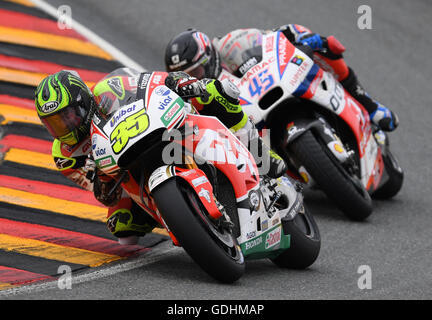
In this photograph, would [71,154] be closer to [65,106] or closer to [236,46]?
[65,106]

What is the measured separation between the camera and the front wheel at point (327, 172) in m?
7.55

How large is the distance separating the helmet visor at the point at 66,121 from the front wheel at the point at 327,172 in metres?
2.40

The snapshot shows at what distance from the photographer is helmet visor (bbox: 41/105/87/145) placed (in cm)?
568

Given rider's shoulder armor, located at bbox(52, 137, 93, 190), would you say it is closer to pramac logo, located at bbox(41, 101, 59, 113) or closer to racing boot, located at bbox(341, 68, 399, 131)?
pramac logo, located at bbox(41, 101, 59, 113)

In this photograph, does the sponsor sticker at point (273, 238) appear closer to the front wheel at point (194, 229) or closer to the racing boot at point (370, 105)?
the front wheel at point (194, 229)

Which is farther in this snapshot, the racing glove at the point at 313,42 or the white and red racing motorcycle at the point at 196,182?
the racing glove at the point at 313,42

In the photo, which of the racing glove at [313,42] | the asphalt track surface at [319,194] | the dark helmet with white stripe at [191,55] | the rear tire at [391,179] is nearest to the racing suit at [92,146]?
the asphalt track surface at [319,194]

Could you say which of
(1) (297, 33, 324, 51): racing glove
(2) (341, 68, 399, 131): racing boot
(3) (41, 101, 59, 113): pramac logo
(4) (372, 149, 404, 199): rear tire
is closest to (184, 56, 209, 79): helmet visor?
(1) (297, 33, 324, 51): racing glove

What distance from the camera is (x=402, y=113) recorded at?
37.0 ft

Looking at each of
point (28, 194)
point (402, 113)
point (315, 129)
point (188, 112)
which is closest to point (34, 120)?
point (28, 194)
